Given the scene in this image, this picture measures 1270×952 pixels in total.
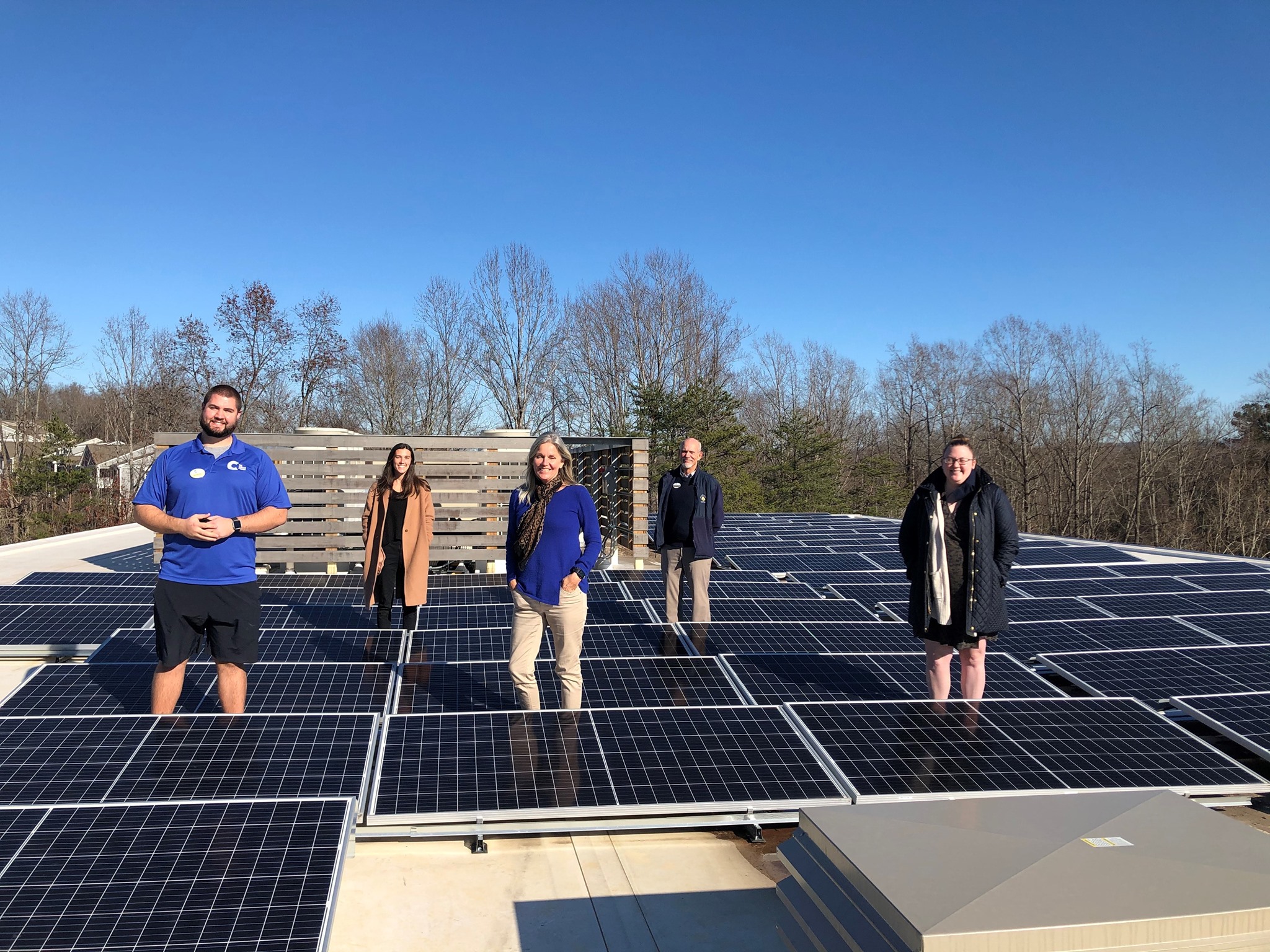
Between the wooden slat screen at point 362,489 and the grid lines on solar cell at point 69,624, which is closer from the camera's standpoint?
the grid lines on solar cell at point 69,624

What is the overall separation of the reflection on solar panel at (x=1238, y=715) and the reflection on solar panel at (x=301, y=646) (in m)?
5.19

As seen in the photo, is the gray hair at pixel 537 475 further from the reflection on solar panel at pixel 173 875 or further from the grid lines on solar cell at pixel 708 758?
the reflection on solar panel at pixel 173 875

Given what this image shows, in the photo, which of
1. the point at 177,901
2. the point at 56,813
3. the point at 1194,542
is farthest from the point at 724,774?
the point at 1194,542

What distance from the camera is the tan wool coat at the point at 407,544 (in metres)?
6.79

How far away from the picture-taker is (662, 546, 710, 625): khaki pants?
7.32 meters

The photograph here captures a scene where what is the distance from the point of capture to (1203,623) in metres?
7.57

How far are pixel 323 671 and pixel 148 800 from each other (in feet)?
7.06

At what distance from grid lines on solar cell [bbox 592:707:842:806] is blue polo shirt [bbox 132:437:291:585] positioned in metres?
2.14

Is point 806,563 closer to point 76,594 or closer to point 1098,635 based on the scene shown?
point 1098,635

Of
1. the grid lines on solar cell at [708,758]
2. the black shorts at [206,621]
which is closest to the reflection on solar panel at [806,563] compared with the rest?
the grid lines on solar cell at [708,758]

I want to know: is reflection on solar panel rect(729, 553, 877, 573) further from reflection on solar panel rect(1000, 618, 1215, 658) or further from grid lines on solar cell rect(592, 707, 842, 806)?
grid lines on solar cell rect(592, 707, 842, 806)

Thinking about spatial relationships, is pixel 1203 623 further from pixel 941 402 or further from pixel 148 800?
pixel 941 402

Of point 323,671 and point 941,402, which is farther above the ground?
point 941,402

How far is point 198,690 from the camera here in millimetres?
5367
